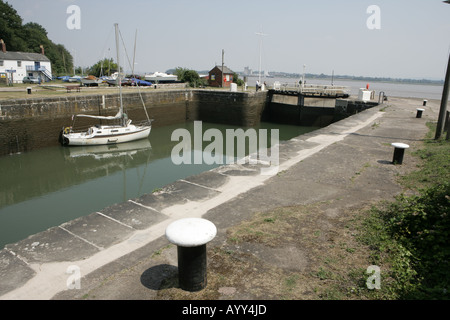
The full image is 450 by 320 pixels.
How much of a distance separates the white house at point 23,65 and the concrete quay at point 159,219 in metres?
43.6

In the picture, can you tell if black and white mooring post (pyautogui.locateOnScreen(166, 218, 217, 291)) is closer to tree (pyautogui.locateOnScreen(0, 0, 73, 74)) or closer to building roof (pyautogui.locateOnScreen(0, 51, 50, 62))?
building roof (pyautogui.locateOnScreen(0, 51, 50, 62))

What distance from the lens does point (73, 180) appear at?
14781 mm

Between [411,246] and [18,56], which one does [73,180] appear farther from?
[18,56]

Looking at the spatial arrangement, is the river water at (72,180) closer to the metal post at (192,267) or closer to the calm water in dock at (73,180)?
the calm water in dock at (73,180)

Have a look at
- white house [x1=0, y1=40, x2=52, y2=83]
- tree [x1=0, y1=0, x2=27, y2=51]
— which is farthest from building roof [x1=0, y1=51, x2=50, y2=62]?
tree [x1=0, y1=0, x2=27, y2=51]

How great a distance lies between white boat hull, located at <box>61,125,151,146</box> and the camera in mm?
18688

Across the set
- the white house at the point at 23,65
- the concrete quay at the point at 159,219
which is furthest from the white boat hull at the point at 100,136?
the white house at the point at 23,65

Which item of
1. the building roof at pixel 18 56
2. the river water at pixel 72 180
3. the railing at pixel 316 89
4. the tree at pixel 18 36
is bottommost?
the river water at pixel 72 180

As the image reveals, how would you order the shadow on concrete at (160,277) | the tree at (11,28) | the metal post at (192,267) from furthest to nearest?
the tree at (11,28)
the shadow on concrete at (160,277)
the metal post at (192,267)

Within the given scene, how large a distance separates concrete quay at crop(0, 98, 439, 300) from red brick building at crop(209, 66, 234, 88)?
97.4 ft

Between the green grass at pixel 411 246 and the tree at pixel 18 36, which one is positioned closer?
the green grass at pixel 411 246

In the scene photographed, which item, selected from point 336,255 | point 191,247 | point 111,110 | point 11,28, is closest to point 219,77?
point 111,110

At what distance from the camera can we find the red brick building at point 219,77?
39406 mm

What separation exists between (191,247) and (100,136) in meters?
17.0
